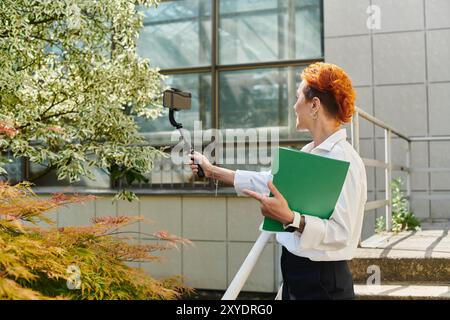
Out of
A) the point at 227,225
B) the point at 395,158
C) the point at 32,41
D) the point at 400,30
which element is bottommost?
the point at 227,225

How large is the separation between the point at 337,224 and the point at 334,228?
0.02 m

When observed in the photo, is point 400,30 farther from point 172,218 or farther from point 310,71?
point 310,71

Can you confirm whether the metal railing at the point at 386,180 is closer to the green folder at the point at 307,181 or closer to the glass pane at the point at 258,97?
the green folder at the point at 307,181

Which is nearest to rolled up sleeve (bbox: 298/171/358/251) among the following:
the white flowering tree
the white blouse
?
the white blouse

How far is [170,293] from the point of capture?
2754 millimetres

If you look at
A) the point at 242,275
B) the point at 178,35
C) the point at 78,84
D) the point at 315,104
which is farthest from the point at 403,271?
the point at 178,35

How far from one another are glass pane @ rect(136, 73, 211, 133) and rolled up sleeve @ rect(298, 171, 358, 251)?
5326 mm

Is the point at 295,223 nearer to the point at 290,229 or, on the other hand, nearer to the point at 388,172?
the point at 290,229

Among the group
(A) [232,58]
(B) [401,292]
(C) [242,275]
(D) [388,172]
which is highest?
(A) [232,58]

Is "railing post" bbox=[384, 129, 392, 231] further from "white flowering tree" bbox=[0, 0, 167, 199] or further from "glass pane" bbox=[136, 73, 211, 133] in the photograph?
"glass pane" bbox=[136, 73, 211, 133]

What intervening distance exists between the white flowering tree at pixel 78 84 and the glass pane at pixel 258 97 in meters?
1.81

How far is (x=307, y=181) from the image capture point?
1.86 metres

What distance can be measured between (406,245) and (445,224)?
5.99 feet
